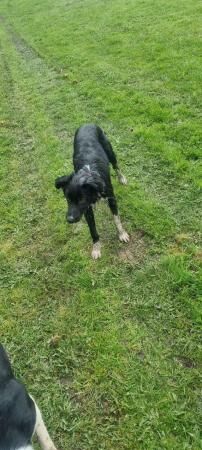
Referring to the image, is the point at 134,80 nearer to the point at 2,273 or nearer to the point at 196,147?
the point at 196,147

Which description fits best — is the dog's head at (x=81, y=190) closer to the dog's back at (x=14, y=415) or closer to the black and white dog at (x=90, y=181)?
the black and white dog at (x=90, y=181)

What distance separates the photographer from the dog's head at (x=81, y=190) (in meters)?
5.41

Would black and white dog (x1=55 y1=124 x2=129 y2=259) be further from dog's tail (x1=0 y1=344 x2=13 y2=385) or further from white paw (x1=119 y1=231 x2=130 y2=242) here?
dog's tail (x1=0 y1=344 x2=13 y2=385)

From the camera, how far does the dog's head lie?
5.41 metres

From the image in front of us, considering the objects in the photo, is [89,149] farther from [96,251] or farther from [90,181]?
[96,251]

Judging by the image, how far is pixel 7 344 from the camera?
209 inches

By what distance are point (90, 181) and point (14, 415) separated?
3.04 metres

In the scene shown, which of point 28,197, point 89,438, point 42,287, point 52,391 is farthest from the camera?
point 28,197

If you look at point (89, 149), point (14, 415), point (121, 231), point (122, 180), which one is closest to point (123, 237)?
point (121, 231)

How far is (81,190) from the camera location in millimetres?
5434

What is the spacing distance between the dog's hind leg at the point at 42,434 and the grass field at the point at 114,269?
0.38 m

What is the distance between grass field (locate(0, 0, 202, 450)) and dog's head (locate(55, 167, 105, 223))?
3.29 feet

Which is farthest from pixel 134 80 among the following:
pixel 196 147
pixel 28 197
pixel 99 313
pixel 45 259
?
pixel 99 313

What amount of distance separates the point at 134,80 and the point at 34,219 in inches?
263
